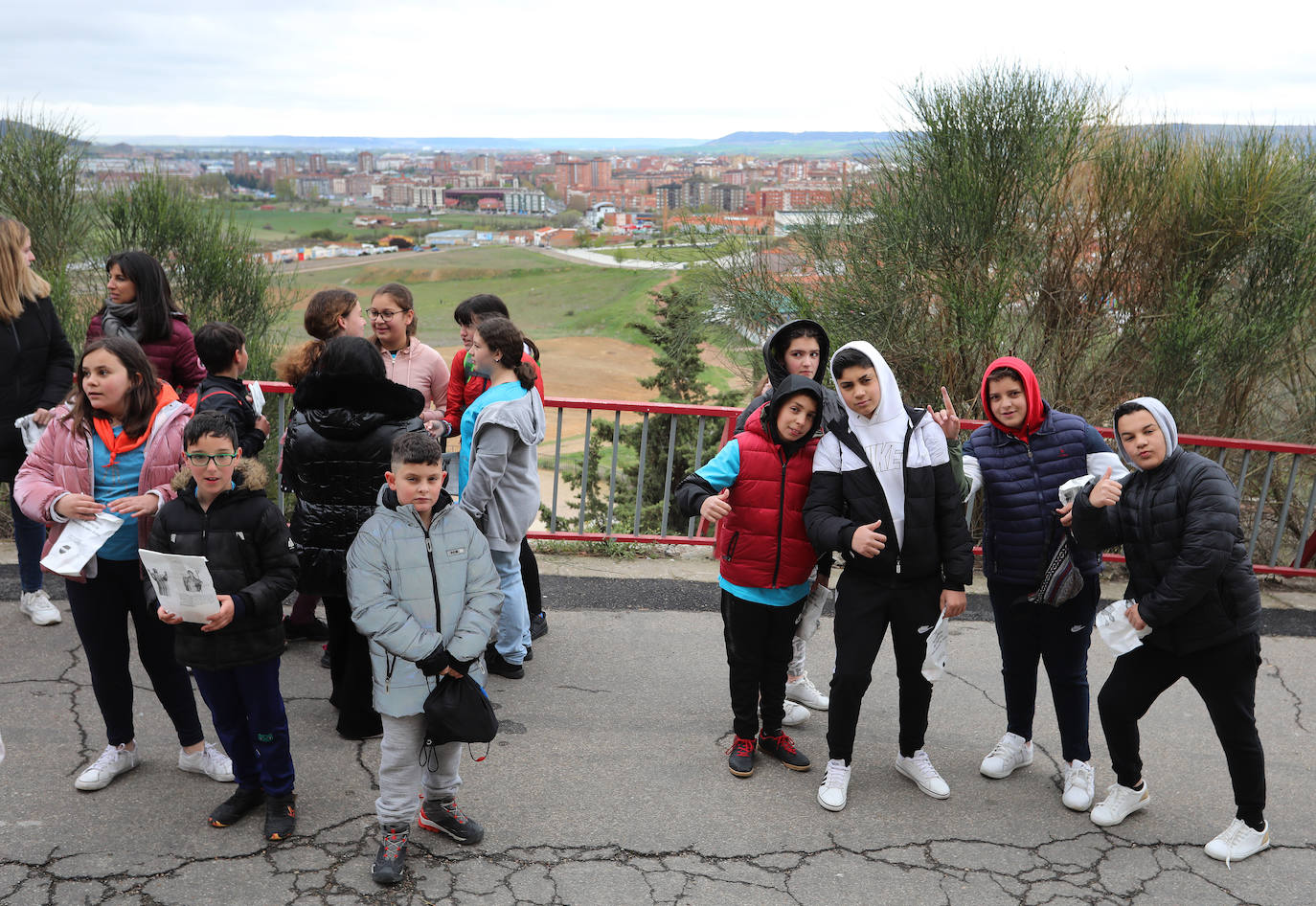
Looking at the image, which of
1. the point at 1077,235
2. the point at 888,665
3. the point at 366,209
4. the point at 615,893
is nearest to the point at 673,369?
the point at 1077,235

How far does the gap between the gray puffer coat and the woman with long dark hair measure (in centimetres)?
197

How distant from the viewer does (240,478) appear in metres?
3.55

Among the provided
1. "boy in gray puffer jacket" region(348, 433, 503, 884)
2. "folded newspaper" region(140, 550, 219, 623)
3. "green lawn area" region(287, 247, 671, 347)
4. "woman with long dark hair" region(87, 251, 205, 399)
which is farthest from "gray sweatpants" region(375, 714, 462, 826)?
"green lawn area" region(287, 247, 671, 347)

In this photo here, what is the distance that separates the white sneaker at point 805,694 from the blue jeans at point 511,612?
134 centimetres

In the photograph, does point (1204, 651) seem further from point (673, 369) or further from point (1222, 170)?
point (673, 369)

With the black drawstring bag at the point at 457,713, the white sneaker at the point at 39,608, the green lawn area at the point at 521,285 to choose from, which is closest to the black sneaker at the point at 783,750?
the black drawstring bag at the point at 457,713

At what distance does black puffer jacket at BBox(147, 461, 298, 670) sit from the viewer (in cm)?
346

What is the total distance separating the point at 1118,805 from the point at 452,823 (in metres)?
2.58

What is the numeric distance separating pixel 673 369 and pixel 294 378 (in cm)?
2471

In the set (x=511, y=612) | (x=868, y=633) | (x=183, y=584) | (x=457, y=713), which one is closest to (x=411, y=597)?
(x=457, y=713)

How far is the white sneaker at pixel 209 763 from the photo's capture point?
398 cm

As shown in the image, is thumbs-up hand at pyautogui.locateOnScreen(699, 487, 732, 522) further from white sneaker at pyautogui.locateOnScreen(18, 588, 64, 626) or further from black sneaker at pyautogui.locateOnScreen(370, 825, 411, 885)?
white sneaker at pyautogui.locateOnScreen(18, 588, 64, 626)

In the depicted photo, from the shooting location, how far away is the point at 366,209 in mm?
106250

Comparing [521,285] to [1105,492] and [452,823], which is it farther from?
[1105,492]
